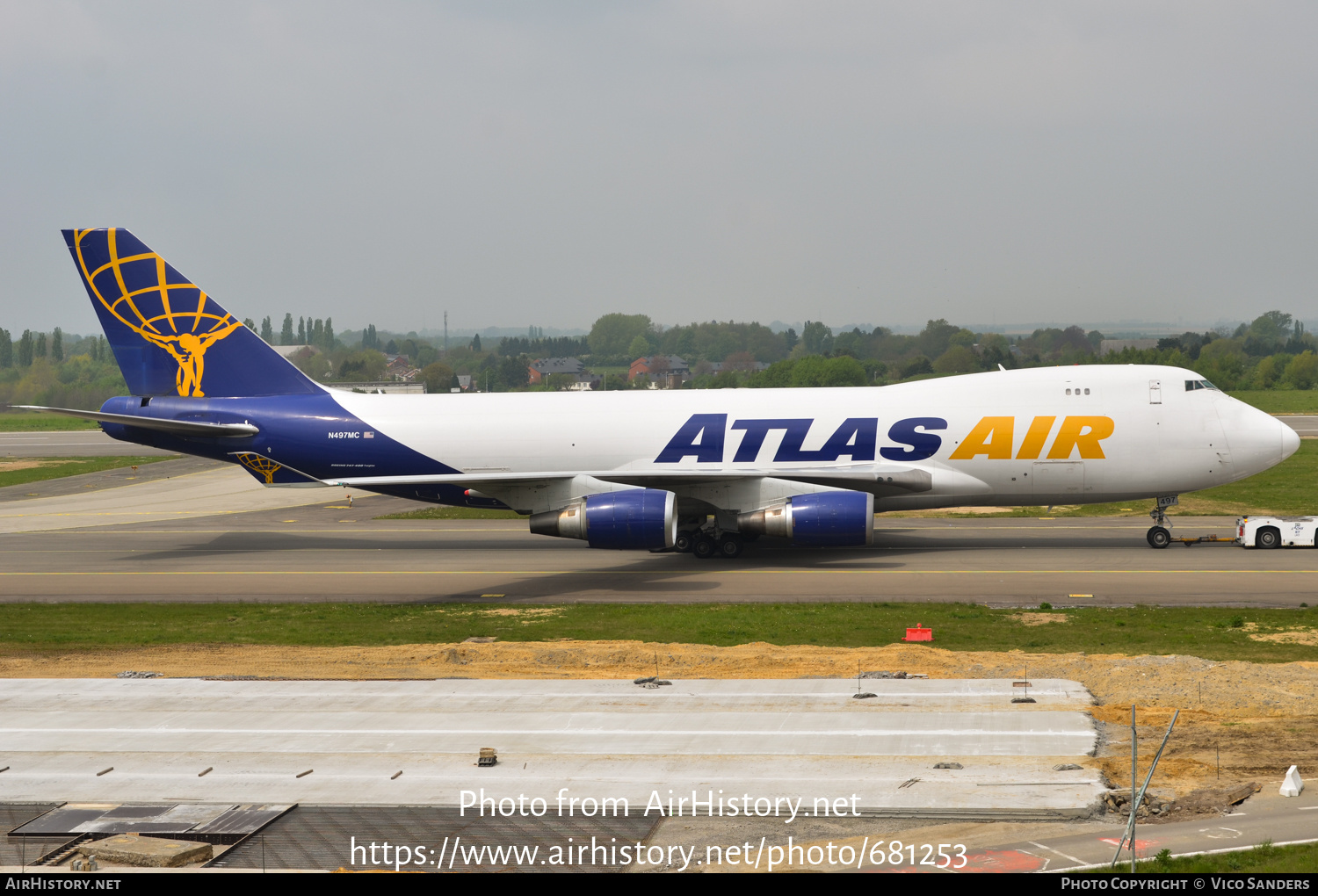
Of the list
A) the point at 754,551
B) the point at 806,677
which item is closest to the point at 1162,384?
the point at 754,551

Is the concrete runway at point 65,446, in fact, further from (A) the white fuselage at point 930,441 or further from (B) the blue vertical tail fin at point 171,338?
(A) the white fuselage at point 930,441

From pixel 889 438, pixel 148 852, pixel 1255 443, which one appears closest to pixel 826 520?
pixel 889 438

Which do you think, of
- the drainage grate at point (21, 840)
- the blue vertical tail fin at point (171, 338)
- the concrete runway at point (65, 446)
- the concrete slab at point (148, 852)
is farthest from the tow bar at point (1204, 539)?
the concrete runway at point (65, 446)

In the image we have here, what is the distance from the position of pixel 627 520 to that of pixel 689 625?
22.3 feet

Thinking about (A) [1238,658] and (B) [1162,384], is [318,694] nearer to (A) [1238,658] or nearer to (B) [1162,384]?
(A) [1238,658]

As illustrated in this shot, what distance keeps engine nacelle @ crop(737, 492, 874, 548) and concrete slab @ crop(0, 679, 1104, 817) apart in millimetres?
12790

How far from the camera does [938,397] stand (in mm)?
37906

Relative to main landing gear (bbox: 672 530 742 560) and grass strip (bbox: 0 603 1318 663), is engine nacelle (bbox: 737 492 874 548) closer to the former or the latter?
main landing gear (bbox: 672 530 742 560)

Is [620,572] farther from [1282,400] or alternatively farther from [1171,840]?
[1282,400]

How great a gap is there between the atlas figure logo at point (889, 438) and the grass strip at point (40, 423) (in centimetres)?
9558

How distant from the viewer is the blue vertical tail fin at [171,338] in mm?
40281

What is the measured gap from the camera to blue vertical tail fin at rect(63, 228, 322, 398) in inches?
1586

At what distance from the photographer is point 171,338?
4062 centimetres

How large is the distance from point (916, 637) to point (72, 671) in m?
19.2
